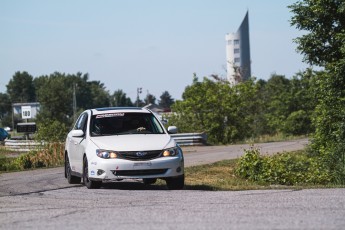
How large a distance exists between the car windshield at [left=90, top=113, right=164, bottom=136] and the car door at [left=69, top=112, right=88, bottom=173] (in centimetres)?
36

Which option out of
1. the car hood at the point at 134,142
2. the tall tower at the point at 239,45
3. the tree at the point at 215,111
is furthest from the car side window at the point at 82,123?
the tall tower at the point at 239,45

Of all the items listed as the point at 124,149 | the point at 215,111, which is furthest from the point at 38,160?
the point at 215,111

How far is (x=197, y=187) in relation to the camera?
51.0ft

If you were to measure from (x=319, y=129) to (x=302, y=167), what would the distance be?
22.2 ft

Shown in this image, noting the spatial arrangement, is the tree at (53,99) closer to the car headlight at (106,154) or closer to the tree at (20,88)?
the tree at (20,88)

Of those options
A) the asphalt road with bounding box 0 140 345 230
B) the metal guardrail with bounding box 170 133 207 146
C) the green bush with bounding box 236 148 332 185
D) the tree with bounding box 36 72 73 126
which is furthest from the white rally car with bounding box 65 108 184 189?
the tree with bounding box 36 72 73 126

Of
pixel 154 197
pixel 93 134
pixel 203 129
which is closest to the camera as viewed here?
pixel 154 197

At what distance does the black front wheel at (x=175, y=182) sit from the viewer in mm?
14352

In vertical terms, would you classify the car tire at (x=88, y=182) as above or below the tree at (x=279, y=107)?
below

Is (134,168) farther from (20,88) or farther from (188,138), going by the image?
(20,88)

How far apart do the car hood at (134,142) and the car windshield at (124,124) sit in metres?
0.43

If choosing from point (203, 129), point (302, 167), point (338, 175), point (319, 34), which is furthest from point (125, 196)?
point (203, 129)

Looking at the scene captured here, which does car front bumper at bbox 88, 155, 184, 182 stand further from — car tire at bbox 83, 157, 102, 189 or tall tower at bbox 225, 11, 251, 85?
tall tower at bbox 225, 11, 251, 85

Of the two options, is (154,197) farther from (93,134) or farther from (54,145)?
(54,145)
